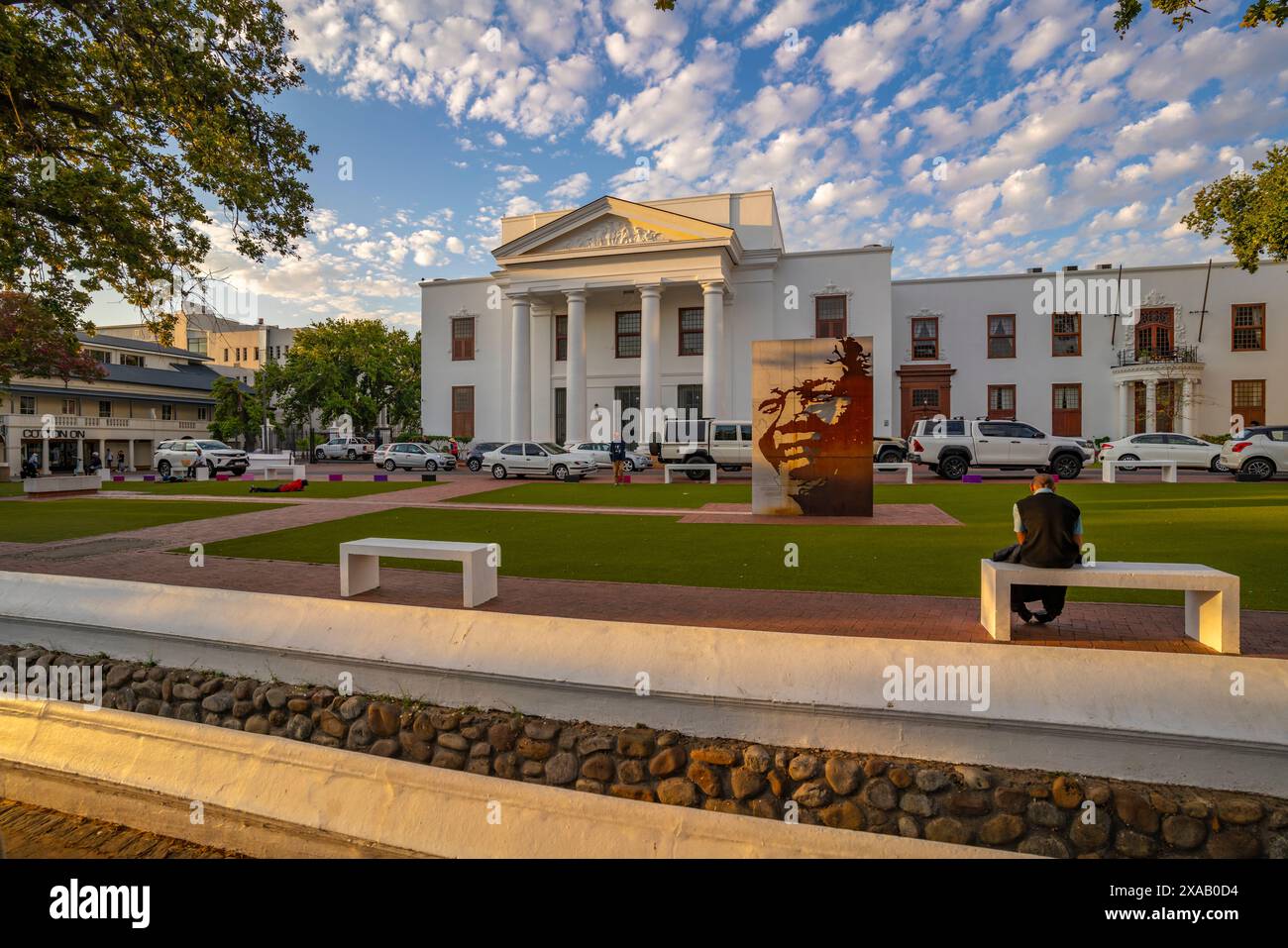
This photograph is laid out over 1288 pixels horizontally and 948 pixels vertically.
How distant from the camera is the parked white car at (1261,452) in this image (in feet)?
70.9

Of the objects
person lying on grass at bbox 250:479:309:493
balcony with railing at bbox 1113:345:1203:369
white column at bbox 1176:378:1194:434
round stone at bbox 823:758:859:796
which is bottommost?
round stone at bbox 823:758:859:796

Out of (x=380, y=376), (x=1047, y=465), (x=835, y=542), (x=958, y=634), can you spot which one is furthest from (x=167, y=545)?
(x=380, y=376)

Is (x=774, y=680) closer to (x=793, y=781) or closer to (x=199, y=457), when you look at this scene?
(x=793, y=781)

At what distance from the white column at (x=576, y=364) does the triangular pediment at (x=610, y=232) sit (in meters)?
3.10

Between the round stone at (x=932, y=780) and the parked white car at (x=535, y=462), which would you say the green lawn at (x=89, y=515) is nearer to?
the parked white car at (x=535, y=462)

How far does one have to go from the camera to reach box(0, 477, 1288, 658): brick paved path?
233 inches

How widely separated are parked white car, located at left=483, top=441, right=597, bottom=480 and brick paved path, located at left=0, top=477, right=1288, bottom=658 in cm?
1723

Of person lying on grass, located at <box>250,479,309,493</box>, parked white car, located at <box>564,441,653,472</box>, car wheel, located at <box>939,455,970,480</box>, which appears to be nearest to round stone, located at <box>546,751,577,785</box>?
person lying on grass, located at <box>250,479,309,493</box>

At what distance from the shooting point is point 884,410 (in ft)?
131

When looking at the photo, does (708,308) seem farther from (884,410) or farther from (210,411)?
(210,411)

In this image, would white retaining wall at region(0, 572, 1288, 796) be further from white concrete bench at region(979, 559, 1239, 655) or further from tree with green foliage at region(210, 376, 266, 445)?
tree with green foliage at region(210, 376, 266, 445)

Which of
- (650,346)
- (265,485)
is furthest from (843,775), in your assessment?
(650,346)

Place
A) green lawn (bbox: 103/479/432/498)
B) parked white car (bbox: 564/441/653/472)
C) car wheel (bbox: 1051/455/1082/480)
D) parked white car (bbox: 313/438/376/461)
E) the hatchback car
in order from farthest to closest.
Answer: parked white car (bbox: 313/438/376/461) < the hatchback car < parked white car (bbox: 564/441/653/472) < car wheel (bbox: 1051/455/1082/480) < green lawn (bbox: 103/479/432/498)

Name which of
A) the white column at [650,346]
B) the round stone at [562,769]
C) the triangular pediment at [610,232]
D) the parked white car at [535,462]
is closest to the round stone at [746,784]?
the round stone at [562,769]
